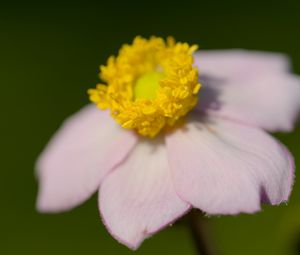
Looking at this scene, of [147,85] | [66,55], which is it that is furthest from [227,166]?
[66,55]

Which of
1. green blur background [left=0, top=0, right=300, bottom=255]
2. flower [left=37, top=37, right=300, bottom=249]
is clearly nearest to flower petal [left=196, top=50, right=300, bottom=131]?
flower [left=37, top=37, right=300, bottom=249]

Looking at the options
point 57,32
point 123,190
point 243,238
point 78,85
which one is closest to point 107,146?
A: point 123,190

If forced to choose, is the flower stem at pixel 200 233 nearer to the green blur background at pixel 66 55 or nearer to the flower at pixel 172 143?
the flower at pixel 172 143

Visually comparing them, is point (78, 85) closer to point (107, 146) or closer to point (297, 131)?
point (297, 131)

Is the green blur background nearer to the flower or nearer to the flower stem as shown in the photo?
the flower

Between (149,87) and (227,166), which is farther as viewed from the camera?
(149,87)

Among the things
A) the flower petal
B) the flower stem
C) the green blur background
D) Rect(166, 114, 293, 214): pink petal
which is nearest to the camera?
Rect(166, 114, 293, 214): pink petal

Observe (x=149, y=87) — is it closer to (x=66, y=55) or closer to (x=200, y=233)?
(x=200, y=233)
